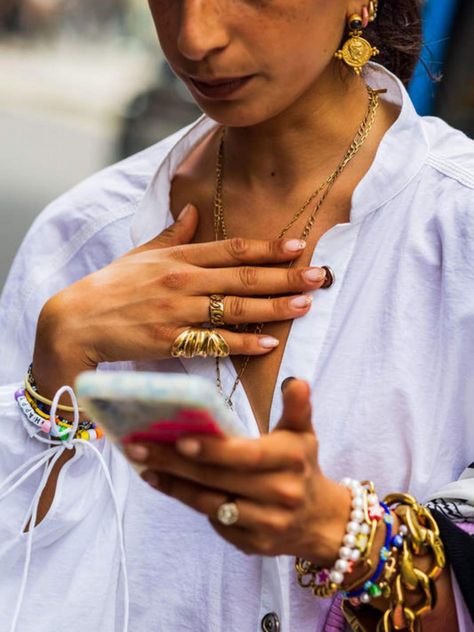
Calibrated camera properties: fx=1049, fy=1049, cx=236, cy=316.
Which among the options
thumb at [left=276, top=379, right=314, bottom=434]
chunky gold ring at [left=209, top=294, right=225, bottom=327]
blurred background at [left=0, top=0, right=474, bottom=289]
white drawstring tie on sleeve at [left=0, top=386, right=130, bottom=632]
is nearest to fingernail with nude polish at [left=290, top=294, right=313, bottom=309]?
chunky gold ring at [left=209, top=294, right=225, bottom=327]

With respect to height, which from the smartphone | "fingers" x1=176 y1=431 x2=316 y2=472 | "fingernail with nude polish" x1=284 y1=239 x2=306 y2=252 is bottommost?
"fingernail with nude polish" x1=284 y1=239 x2=306 y2=252

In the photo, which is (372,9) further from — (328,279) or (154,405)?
(154,405)

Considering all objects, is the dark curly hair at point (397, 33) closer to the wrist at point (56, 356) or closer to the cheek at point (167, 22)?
the cheek at point (167, 22)

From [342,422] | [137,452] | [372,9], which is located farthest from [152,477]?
[372,9]

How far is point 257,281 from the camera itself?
1.64 meters

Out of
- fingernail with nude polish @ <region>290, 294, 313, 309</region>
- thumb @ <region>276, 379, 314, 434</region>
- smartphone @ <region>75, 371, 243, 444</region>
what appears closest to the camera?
smartphone @ <region>75, 371, 243, 444</region>

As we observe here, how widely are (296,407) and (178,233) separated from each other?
0.76 metres

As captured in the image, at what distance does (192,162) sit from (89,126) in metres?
8.40

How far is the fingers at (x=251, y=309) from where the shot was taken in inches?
63.6

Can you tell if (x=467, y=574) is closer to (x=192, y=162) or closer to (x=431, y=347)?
(x=431, y=347)

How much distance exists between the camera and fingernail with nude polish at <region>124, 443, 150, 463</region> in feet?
3.68

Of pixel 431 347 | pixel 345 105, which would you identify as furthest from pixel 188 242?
pixel 431 347

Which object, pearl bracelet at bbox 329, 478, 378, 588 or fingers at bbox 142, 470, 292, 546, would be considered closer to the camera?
fingers at bbox 142, 470, 292, 546

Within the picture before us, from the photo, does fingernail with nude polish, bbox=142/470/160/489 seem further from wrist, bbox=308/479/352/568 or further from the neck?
the neck
